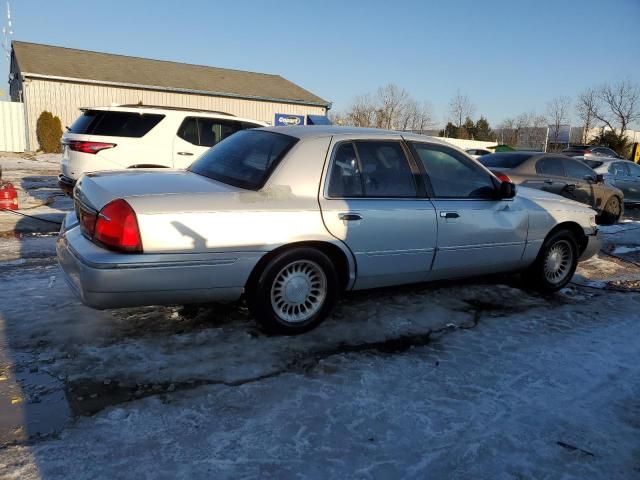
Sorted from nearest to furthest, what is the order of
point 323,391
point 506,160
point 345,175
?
1. point 323,391
2. point 345,175
3. point 506,160

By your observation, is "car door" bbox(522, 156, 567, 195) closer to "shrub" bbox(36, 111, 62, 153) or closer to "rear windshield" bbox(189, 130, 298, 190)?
"rear windshield" bbox(189, 130, 298, 190)

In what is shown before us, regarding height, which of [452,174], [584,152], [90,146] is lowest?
[452,174]

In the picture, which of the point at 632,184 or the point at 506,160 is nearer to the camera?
the point at 506,160

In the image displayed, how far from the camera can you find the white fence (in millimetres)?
24688

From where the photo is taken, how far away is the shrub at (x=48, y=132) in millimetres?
24438

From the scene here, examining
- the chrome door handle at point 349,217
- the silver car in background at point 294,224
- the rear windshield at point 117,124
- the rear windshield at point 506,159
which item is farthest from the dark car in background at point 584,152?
the chrome door handle at point 349,217

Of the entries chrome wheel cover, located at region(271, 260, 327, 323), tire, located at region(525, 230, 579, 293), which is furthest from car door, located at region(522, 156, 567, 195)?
chrome wheel cover, located at region(271, 260, 327, 323)

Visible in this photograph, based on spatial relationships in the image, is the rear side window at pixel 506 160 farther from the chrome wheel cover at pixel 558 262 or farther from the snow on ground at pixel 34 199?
the snow on ground at pixel 34 199

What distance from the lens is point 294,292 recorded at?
383 cm

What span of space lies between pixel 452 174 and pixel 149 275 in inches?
109

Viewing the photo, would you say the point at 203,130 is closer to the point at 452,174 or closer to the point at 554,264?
the point at 452,174

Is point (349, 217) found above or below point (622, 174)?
below

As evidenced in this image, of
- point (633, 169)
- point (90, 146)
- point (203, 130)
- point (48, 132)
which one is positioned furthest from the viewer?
point (48, 132)

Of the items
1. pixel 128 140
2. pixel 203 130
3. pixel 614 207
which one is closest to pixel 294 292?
pixel 128 140
